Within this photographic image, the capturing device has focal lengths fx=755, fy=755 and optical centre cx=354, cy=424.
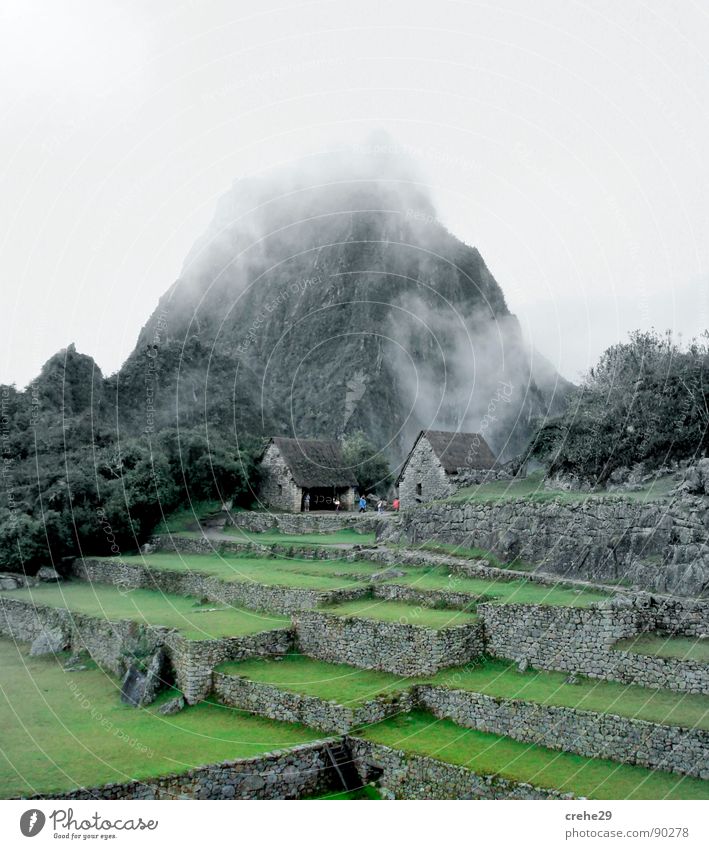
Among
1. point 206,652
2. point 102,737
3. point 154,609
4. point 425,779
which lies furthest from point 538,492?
point 102,737

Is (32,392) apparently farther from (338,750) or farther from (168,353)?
(338,750)

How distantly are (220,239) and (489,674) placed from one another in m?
65.2

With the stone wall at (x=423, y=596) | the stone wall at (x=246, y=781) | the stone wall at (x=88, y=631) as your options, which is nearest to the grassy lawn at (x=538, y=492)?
the stone wall at (x=423, y=596)

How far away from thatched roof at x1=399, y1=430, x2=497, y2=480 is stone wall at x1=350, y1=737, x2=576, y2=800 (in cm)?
2020

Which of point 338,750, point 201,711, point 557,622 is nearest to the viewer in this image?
point 338,750

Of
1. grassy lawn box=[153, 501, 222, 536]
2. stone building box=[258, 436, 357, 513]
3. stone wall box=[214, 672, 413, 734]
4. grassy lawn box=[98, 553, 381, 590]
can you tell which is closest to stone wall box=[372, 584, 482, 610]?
grassy lawn box=[98, 553, 381, 590]

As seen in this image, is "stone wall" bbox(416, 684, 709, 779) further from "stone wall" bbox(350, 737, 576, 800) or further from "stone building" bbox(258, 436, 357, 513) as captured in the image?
"stone building" bbox(258, 436, 357, 513)

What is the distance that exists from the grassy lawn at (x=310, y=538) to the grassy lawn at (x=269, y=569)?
5.74ft

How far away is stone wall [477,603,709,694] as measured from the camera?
14133 millimetres

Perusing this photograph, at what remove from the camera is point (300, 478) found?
4072cm

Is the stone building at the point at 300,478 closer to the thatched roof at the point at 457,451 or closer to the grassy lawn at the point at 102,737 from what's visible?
the thatched roof at the point at 457,451

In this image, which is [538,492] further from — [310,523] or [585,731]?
[310,523]

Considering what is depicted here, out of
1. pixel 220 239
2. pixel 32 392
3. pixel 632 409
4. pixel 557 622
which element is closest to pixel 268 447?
pixel 32 392
